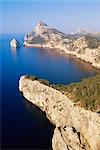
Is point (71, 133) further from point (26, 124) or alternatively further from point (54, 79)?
point (54, 79)

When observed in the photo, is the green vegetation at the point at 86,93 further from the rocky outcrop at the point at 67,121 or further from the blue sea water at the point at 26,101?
the blue sea water at the point at 26,101

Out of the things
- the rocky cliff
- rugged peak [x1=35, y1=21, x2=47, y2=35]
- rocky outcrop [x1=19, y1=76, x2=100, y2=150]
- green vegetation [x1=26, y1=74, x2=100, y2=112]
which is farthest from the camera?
rugged peak [x1=35, y1=21, x2=47, y2=35]

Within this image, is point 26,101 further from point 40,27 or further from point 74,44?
point 40,27

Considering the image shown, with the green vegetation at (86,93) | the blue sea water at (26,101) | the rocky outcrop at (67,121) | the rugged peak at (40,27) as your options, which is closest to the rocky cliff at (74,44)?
the rugged peak at (40,27)

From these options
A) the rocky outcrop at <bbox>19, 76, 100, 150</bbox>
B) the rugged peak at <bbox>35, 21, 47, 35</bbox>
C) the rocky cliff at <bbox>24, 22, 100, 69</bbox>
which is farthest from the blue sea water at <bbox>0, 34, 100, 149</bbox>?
the rugged peak at <bbox>35, 21, 47, 35</bbox>

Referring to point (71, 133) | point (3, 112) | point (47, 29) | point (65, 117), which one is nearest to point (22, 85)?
point (3, 112)

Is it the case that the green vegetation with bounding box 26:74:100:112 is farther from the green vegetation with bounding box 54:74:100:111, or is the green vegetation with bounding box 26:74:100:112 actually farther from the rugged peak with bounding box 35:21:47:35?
the rugged peak with bounding box 35:21:47:35
